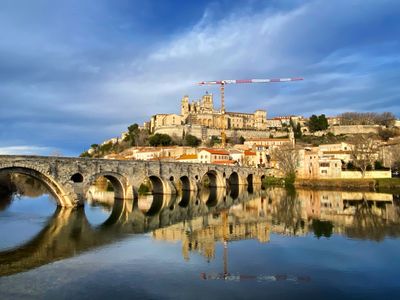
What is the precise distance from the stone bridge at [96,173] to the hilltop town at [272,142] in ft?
61.3

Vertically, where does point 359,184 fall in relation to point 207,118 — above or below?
below

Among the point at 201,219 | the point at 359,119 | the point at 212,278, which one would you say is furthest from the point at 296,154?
the point at 359,119

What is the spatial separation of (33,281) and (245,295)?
22.7 ft

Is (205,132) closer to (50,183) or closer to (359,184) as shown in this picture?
(359,184)

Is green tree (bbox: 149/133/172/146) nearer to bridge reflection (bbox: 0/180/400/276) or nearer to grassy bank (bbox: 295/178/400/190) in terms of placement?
grassy bank (bbox: 295/178/400/190)

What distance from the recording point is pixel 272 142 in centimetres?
9325

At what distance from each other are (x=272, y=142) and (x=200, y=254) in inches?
3092

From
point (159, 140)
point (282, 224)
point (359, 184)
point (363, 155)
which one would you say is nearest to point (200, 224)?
point (282, 224)

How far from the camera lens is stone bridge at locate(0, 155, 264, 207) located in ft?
94.5

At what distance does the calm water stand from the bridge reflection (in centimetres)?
7

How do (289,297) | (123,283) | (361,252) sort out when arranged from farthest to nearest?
(361,252)
(123,283)
(289,297)

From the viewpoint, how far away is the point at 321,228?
23.2 m

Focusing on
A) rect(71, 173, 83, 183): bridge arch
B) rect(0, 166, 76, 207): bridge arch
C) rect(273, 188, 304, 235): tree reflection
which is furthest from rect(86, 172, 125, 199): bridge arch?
rect(273, 188, 304, 235): tree reflection

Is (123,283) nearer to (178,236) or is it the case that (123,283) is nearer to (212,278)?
(212,278)
